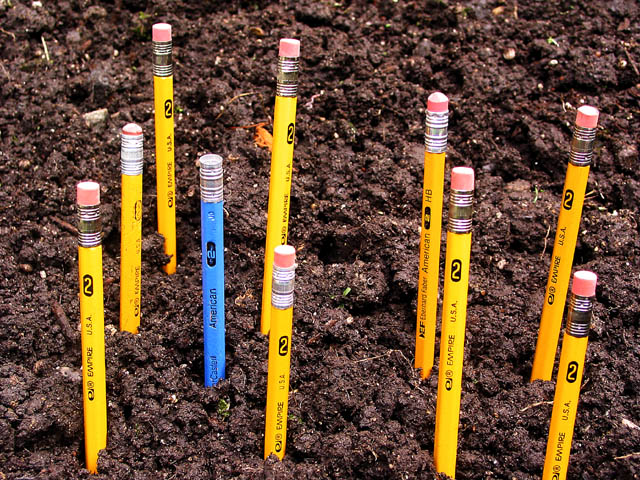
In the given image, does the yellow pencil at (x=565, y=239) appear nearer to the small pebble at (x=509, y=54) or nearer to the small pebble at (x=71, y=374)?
the small pebble at (x=509, y=54)

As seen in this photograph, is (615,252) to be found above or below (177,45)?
below

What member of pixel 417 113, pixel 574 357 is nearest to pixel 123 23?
pixel 417 113

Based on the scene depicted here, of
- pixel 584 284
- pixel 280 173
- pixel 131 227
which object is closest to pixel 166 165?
pixel 131 227

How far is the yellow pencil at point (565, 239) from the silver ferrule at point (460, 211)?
72cm

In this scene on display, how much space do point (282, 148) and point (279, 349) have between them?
0.91 m

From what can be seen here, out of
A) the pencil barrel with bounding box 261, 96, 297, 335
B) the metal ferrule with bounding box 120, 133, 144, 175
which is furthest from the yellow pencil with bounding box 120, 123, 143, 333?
the pencil barrel with bounding box 261, 96, 297, 335

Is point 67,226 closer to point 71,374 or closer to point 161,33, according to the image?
point 71,374

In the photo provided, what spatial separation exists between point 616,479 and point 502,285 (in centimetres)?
109

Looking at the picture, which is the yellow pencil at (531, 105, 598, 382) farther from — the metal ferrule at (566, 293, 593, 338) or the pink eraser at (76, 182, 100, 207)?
the pink eraser at (76, 182, 100, 207)

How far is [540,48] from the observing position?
5.07 m

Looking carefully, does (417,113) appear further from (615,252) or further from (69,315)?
(69,315)

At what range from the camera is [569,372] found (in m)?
→ 2.96

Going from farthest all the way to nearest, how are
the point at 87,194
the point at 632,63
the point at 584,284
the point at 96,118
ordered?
the point at 632,63 → the point at 96,118 → the point at 87,194 → the point at 584,284

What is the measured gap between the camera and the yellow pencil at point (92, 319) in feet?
9.73
